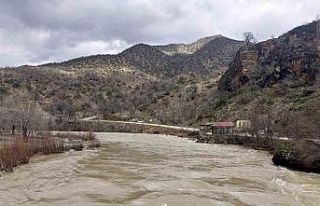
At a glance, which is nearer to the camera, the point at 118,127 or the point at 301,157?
the point at 301,157

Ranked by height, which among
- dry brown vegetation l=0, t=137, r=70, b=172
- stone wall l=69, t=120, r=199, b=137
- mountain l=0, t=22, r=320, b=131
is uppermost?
mountain l=0, t=22, r=320, b=131

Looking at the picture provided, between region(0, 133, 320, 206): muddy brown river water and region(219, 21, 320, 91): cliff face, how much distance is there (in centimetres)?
7030

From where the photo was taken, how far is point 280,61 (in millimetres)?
112000

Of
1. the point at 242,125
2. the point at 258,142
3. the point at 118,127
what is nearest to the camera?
the point at 258,142

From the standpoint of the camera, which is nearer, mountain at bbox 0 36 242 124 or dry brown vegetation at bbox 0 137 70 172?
dry brown vegetation at bbox 0 137 70 172

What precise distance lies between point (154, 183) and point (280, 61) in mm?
93086

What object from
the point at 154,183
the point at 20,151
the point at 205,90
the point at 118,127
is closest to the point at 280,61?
the point at 205,90

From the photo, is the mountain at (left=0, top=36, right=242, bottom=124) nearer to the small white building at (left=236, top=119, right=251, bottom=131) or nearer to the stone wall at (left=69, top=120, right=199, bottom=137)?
the stone wall at (left=69, top=120, right=199, bottom=137)

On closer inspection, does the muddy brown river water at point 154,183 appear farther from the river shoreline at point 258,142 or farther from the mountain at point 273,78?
the mountain at point 273,78

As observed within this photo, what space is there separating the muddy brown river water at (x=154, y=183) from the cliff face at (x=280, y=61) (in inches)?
2768

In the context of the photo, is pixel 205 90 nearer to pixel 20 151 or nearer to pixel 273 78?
pixel 273 78

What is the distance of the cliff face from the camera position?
340ft

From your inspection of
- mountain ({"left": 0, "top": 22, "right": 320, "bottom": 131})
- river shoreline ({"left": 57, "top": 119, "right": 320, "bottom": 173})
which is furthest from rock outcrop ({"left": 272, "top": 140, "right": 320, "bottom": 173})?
mountain ({"left": 0, "top": 22, "right": 320, "bottom": 131})

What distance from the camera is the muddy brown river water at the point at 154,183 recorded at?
20.5 metres
